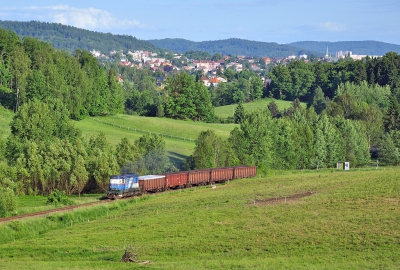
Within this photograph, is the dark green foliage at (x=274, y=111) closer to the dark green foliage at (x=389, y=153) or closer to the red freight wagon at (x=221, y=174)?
the dark green foliage at (x=389, y=153)

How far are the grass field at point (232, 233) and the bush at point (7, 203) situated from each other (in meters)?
4.88

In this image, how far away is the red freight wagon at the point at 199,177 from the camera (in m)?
74.8

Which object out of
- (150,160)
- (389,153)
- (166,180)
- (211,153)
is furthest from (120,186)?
(389,153)

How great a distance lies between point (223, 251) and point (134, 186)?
88.5ft

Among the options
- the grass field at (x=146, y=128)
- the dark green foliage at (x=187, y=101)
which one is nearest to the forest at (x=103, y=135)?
the dark green foliage at (x=187, y=101)

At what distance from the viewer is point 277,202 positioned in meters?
58.3

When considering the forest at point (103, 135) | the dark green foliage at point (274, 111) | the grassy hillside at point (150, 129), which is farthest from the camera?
the dark green foliage at point (274, 111)

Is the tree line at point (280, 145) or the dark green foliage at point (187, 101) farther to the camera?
the dark green foliage at point (187, 101)

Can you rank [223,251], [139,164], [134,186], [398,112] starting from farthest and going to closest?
[398,112] < [139,164] < [134,186] < [223,251]

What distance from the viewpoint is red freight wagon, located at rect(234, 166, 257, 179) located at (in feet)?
269

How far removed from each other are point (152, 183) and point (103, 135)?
17859 mm

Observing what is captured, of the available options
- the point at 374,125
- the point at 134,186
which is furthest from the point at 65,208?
the point at 374,125

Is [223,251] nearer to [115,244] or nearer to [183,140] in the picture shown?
[115,244]

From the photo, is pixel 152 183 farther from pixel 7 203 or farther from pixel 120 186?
pixel 7 203
